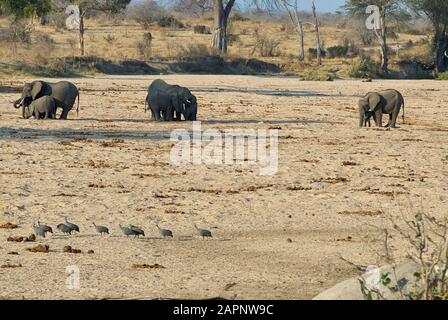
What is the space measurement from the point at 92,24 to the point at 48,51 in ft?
76.0

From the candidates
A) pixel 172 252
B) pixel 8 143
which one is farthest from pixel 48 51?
pixel 172 252

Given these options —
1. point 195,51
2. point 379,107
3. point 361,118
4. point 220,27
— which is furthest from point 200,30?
point 361,118

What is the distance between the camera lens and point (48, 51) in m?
48.4

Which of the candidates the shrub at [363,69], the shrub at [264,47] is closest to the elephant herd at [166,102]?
the shrub at [363,69]

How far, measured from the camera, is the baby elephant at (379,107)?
24.8m

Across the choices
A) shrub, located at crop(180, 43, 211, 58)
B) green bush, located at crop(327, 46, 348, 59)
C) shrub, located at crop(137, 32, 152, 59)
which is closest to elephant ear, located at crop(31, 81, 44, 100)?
shrub, located at crop(137, 32, 152, 59)

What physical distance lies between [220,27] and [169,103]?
36.2m

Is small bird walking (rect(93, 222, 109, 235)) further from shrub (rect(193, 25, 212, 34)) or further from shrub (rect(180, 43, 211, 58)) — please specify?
shrub (rect(193, 25, 212, 34))

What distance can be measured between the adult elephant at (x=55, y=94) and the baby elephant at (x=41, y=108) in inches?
10.5

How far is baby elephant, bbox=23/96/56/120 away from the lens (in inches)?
955

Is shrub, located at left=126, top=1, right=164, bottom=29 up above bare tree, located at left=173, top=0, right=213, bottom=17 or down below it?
below

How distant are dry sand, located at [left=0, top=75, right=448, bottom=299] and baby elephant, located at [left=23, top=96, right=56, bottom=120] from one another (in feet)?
1.63
